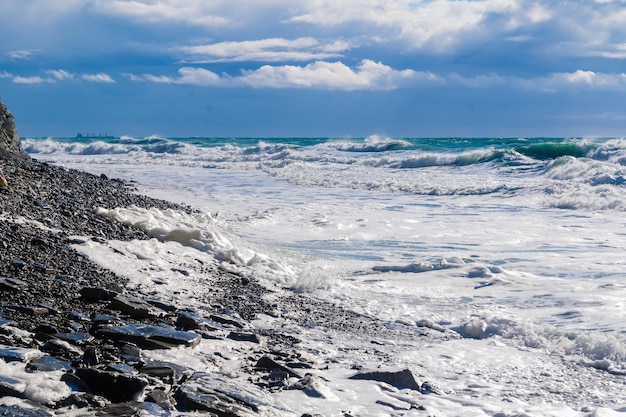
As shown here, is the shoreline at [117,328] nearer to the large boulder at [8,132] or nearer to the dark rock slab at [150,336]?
the dark rock slab at [150,336]

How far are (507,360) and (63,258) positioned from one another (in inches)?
147

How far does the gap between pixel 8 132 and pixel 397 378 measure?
40.1 ft

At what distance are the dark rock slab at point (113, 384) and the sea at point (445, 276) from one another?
2.37 feet

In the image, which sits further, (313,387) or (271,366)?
(271,366)

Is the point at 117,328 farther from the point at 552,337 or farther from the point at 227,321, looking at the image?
the point at 552,337

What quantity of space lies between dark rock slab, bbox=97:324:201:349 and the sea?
16 cm

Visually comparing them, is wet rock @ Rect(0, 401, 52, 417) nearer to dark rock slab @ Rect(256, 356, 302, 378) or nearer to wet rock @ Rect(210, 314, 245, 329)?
dark rock slab @ Rect(256, 356, 302, 378)

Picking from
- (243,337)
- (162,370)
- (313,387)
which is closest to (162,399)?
(162,370)

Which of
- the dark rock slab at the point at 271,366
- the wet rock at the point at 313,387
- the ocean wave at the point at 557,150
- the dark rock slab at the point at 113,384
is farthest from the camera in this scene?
the ocean wave at the point at 557,150

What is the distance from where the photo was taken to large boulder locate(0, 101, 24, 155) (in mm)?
13789

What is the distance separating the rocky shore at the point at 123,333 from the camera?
3.40m

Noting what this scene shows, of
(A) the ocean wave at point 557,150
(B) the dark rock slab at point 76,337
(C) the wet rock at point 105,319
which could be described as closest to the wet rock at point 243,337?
(C) the wet rock at point 105,319

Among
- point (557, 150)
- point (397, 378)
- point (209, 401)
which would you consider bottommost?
point (397, 378)

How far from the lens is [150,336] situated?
431cm
